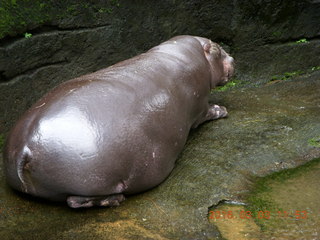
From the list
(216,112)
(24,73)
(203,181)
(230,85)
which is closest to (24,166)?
(203,181)

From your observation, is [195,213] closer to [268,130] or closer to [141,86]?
[141,86]

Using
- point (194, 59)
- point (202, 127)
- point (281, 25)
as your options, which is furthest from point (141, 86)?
point (281, 25)

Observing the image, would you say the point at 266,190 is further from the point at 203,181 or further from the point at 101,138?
the point at 101,138

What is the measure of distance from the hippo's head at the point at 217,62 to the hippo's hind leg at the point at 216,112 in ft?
0.72

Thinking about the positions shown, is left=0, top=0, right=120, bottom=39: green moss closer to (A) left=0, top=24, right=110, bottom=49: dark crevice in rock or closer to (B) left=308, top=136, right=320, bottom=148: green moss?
(A) left=0, top=24, right=110, bottom=49: dark crevice in rock

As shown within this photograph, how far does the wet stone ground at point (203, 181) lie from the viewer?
2869 mm

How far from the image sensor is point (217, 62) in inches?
183

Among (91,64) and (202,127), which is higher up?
(91,64)

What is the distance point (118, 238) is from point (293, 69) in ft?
12.7

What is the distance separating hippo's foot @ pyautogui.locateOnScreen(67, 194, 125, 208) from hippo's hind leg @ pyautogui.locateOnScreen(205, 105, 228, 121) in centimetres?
170

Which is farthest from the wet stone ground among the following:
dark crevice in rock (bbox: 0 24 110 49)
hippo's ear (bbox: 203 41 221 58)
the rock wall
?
dark crevice in rock (bbox: 0 24 110 49)

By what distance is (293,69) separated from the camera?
586cm

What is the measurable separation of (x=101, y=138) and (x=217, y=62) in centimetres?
204

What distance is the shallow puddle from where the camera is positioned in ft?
9.26
